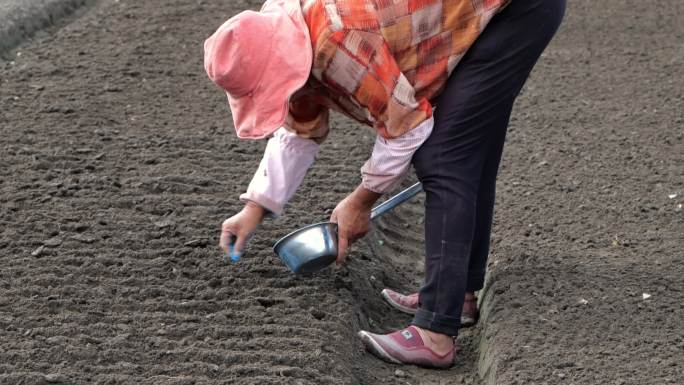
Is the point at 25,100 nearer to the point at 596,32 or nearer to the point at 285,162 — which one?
the point at 285,162

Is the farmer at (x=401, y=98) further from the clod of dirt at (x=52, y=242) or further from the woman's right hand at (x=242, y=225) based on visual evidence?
the clod of dirt at (x=52, y=242)

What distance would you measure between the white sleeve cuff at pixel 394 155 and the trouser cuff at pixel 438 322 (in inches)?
19.2

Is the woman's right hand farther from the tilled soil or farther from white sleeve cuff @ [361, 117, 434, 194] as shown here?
white sleeve cuff @ [361, 117, 434, 194]

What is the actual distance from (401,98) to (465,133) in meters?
0.31

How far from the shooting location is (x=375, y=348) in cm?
346

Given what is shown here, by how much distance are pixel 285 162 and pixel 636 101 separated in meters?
2.96

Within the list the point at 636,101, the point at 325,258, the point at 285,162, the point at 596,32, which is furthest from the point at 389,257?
the point at 596,32

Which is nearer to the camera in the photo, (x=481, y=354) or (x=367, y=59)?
(x=367, y=59)

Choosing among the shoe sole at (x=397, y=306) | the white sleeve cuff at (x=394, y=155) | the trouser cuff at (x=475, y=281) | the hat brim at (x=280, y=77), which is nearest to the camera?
the hat brim at (x=280, y=77)

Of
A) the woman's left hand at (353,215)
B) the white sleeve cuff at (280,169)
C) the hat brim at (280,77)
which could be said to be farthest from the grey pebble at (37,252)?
the hat brim at (280,77)

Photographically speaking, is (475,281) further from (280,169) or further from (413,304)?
(280,169)

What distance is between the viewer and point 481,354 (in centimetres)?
355

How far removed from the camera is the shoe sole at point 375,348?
3.45 meters

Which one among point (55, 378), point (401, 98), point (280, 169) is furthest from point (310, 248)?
point (55, 378)
